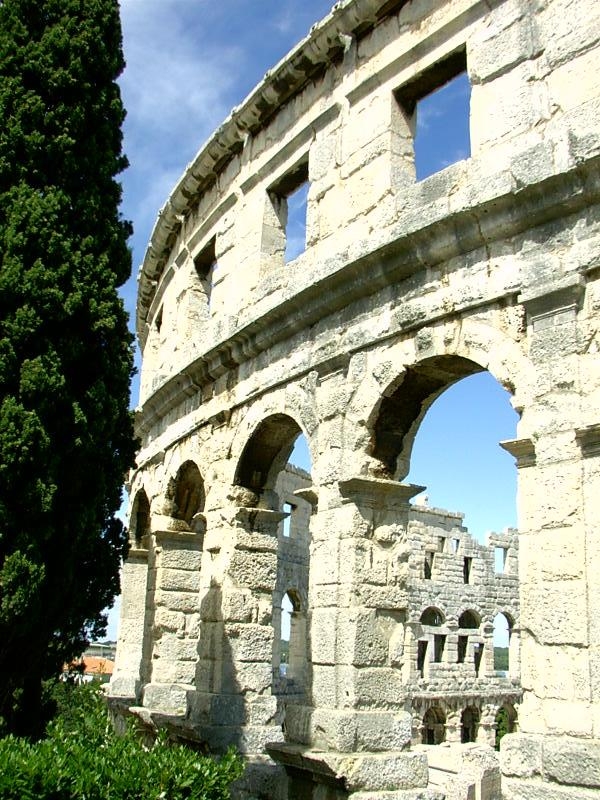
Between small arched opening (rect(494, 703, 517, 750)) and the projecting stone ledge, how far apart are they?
15.6 m

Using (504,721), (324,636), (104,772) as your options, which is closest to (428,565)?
(504,721)

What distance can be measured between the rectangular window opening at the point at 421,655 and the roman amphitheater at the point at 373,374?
10.2 metres

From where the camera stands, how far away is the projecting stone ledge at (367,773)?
6375 millimetres

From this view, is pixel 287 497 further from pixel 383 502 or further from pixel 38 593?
pixel 38 593

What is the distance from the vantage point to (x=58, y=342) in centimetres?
639

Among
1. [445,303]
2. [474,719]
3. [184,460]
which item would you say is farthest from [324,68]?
[474,719]

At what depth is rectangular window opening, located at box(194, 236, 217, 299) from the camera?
11484 millimetres

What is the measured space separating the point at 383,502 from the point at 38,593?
9.47 ft

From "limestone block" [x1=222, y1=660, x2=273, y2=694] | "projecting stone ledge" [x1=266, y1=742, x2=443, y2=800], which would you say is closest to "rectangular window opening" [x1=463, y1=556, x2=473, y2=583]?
"limestone block" [x1=222, y1=660, x2=273, y2=694]

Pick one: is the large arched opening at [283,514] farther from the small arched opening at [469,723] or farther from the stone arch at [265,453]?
the small arched opening at [469,723]

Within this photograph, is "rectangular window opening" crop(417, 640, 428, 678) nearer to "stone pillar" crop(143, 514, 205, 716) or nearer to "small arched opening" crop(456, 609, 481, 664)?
"small arched opening" crop(456, 609, 481, 664)

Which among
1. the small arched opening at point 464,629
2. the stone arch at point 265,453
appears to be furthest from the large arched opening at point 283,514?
the small arched opening at point 464,629

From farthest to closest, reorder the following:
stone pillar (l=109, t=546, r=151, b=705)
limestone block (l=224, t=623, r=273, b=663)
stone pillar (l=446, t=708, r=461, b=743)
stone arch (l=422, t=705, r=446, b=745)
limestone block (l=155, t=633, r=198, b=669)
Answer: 1. stone arch (l=422, t=705, r=446, b=745)
2. stone pillar (l=446, t=708, r=461, b=743)
3. stone pillar (l=109, t=546, r=151, b=705)
4. limestone block (l=155, t=633, r=198, b=669)
5. limestone block (l=224, t=623, r=273, b=663)

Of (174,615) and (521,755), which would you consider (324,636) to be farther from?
(174,615)
